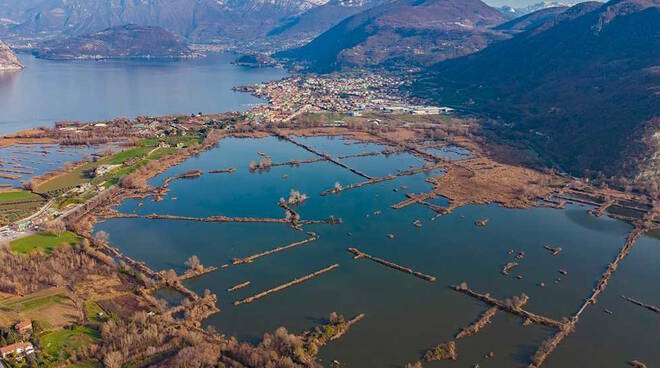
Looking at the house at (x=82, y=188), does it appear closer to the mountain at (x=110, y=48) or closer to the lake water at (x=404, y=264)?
the lake water at (x=404, y=264)

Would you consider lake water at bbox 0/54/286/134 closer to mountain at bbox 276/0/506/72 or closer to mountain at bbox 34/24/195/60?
mountain at bbox 34/24/195/60

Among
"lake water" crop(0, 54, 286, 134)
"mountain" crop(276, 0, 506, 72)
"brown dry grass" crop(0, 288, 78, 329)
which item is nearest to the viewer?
"brown dry grass" crop(0, 288, 78, 329)

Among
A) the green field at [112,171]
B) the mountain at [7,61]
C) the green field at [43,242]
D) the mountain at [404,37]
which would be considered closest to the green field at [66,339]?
the green field at [43,242]

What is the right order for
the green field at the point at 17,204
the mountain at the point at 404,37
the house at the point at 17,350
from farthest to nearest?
the mountain at the point at 404,37 → the green field at the point at 17,204 → the house at the point at 17,350

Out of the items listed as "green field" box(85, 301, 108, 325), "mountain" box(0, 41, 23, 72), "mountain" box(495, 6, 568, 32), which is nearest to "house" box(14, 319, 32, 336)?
"green field" box(85, 301, 108, 325)

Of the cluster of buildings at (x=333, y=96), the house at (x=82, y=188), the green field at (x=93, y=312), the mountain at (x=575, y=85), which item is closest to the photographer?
the green field at (x=93, y=312)

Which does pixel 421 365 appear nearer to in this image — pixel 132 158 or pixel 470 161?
pixel 470 161

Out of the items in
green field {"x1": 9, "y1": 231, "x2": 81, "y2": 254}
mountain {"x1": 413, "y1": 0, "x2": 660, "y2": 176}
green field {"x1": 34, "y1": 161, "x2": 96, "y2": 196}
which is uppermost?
mountain {"x1": 413, "y1": 0, "x2": 660, "y2": 176}
